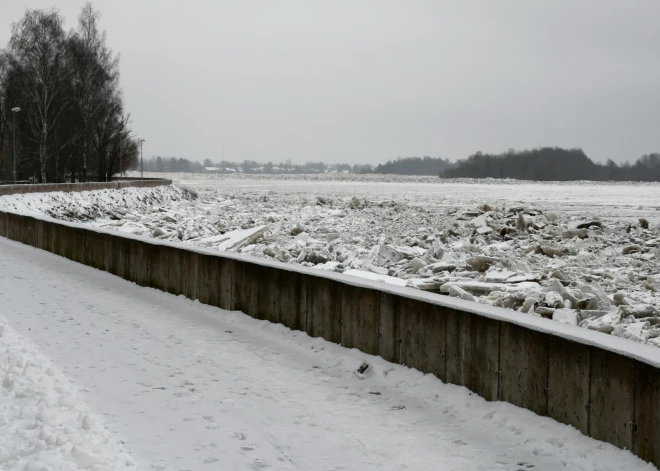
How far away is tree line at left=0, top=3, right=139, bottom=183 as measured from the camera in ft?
184

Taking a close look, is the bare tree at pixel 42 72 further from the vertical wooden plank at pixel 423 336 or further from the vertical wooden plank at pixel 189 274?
the vertical wooden plank at pixel 423 336

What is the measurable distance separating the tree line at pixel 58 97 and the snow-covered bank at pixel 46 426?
151 ft

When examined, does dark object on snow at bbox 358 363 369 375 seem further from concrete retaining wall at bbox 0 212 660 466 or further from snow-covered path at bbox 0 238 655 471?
concrete retaining wall at bbox 0 212 660 466

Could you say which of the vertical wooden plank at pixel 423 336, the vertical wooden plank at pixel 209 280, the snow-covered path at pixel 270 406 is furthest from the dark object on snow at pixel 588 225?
the vertical wooden plank at pixel 423 336

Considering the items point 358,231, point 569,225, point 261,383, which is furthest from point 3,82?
point 261,383

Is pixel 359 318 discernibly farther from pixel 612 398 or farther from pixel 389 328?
pixel 612 398

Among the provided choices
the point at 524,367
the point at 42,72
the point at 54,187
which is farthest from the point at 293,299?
the point at 42,72

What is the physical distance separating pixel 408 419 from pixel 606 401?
1935 mm

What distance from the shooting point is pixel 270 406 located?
778 cm

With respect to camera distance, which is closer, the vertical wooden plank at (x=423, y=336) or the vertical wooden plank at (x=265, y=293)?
the vertical wooden plank at (x=423, y=336)

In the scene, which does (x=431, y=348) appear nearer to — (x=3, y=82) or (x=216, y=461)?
(x=216, y=461)

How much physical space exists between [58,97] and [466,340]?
55.3 meters

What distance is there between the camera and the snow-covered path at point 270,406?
6441 mm

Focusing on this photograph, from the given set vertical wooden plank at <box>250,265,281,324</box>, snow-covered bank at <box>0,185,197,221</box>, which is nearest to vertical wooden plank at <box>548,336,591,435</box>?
vertical wooden plank at <box>250,265,281,324</box>
